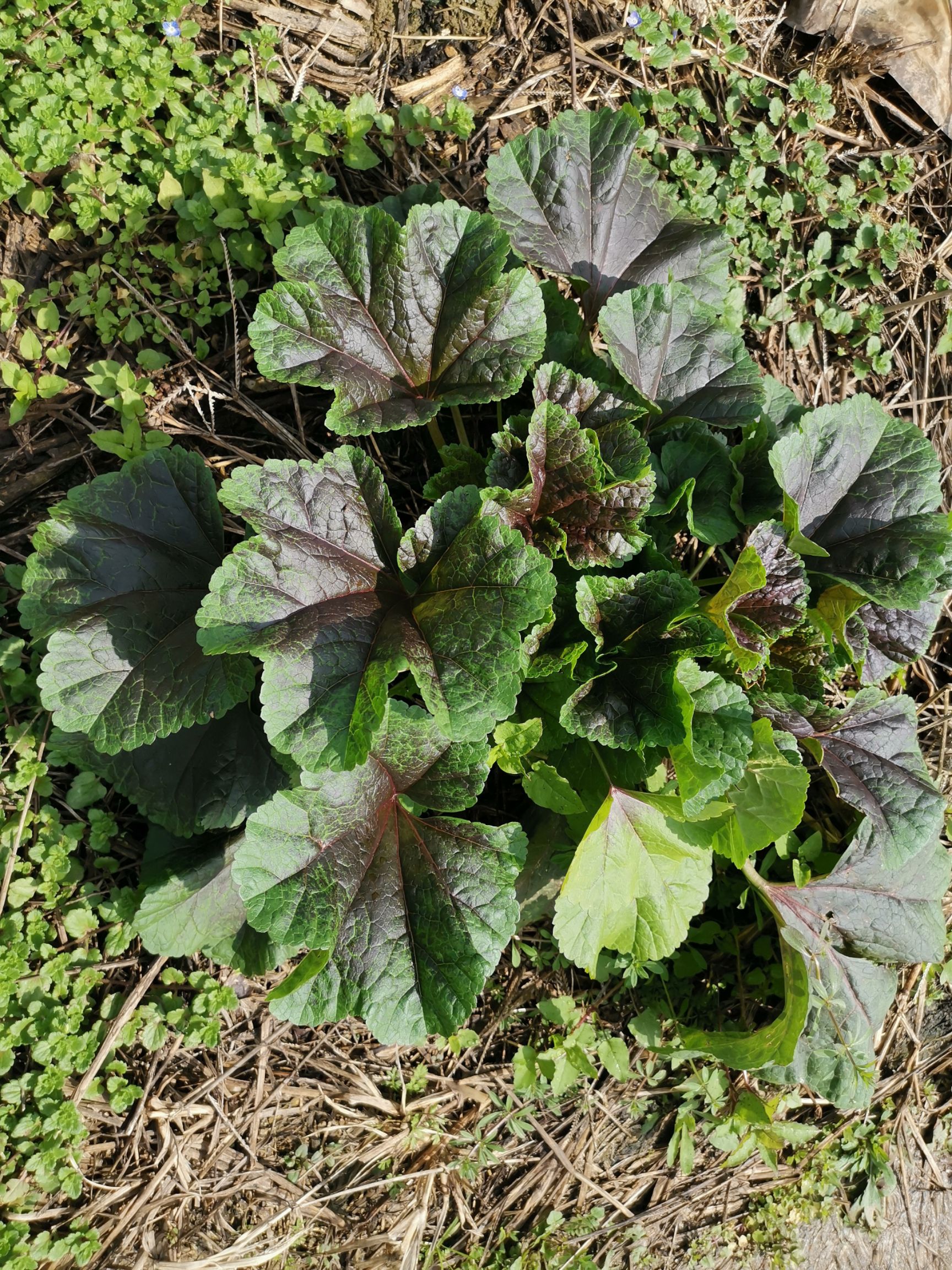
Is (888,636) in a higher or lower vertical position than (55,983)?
higher

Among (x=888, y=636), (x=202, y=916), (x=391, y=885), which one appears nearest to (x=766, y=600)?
(x=888, y=636)

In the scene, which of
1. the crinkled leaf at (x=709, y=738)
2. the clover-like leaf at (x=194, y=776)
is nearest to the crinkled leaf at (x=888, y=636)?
the crinkled leaf at (x=709, y=738)

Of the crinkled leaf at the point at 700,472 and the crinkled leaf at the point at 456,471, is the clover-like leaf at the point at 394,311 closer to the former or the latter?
the crinkled leaf at the point at 456,471

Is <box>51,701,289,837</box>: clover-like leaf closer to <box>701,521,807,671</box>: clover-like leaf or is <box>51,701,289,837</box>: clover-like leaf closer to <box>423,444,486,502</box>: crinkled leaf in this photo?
A: <box>423,444,486,502</box>: crinkled leaf

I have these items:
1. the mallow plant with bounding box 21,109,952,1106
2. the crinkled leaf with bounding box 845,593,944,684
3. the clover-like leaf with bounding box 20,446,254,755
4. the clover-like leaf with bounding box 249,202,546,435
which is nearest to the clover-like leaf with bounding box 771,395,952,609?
the mallow plant with bounding box 21,109,952,1106

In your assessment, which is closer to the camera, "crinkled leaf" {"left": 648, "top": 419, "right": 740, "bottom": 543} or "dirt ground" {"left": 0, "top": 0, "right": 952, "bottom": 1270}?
"crinkled leaf" {"left": 648, "top": 419, "right": 740, "bottom": 543}

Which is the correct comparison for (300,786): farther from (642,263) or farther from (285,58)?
(285,58)

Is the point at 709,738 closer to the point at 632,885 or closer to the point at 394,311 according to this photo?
the point at 632,885
